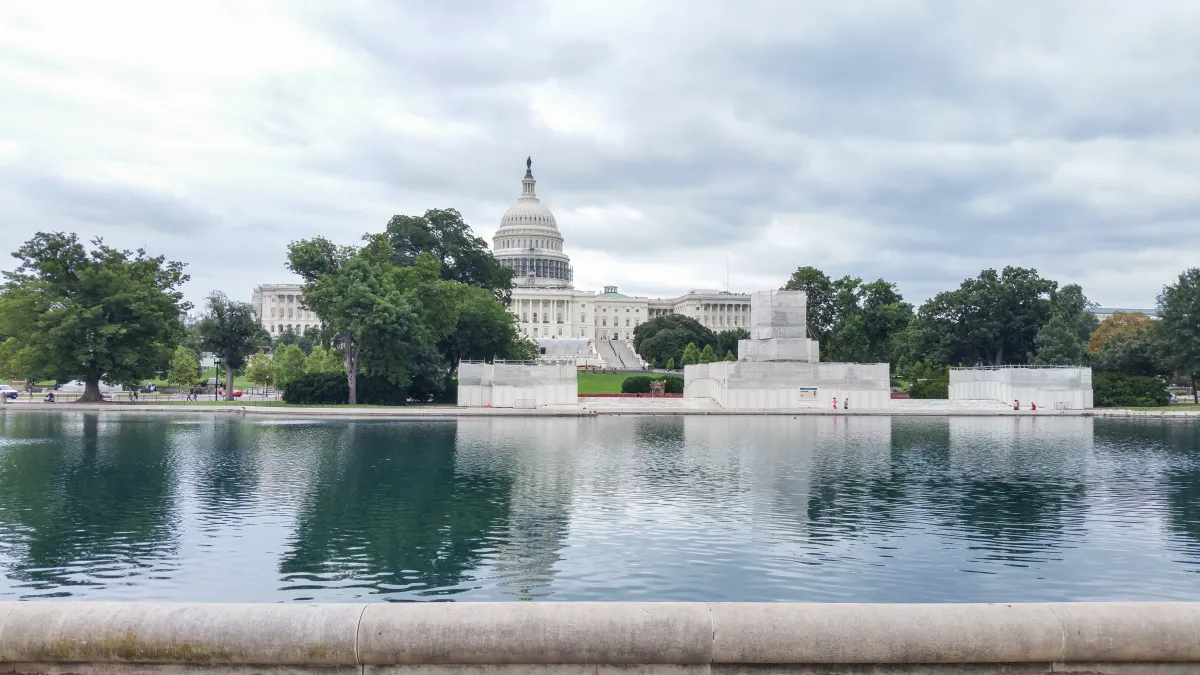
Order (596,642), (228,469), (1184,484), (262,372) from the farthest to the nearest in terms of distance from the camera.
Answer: (262,372), (228,469), (1184,484), (596,642)

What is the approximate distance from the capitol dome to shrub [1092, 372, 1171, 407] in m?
122

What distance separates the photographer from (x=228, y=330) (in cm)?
6172

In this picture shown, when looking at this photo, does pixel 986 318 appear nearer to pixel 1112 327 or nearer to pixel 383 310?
pixel 1112 327

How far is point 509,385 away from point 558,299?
390 ft

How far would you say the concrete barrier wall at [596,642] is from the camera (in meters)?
6.03

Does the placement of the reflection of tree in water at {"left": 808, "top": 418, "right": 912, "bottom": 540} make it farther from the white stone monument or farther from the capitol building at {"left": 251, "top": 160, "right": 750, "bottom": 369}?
the capitol building at {"left": 251, "top": 160, "right": 750, "bottom": 369}

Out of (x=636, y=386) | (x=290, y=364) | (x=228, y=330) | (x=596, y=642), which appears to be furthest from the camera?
(x=290, y=364)

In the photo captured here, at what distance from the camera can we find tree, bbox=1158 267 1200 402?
5897 centimetres

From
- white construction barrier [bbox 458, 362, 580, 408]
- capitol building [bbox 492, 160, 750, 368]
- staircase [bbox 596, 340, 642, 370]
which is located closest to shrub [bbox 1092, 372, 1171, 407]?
white construction barrier [bbox 458, 362, 580, 408]

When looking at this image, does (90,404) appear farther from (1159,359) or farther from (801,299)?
(1159,359)

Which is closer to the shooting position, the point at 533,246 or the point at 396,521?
the point at 396,521

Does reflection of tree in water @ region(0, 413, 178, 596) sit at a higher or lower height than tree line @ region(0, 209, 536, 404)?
lower

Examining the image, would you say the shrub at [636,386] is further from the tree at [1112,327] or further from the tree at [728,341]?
the tree at [1112,327]

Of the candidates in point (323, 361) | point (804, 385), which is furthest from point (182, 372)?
point (804, 385)
